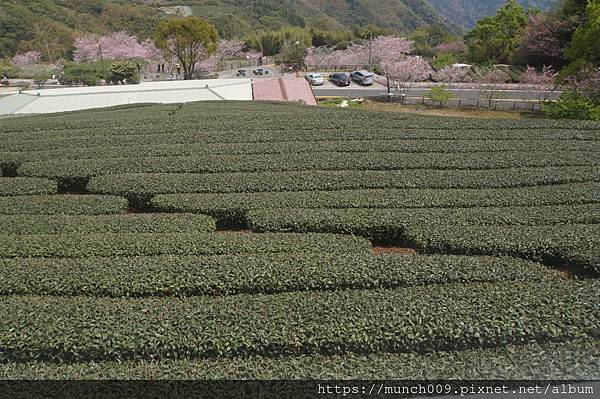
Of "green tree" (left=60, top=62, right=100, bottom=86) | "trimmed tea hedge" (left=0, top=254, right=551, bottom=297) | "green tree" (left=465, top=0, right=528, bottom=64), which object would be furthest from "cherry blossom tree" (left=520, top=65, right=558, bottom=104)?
"green tree" (left=60, top=62, right=100, bottom=86)

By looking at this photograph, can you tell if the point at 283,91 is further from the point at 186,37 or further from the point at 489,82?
the point at 186,37

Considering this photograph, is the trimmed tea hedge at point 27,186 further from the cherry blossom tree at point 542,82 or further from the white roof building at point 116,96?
the cherry blossom tree at point 542,82

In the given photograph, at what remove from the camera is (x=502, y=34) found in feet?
157

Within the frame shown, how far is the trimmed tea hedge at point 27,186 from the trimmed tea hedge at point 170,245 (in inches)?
141

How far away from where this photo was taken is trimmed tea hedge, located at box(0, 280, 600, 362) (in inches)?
244

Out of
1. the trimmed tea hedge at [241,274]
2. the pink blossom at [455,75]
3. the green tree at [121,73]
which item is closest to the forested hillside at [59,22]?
the green tree at [121,73]

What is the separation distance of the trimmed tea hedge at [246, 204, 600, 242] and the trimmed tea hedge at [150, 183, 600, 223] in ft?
1.67

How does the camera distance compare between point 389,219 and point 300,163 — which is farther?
point 300,163

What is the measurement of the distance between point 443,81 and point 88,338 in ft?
134

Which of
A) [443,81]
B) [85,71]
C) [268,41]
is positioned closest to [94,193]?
[443,81]

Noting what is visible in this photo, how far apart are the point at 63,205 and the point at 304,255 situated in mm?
7888

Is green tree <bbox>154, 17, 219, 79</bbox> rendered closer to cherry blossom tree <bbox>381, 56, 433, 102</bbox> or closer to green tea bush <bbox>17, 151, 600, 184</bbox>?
cherry blossom tree <bbox>381, 56, 433, 102</bbox>

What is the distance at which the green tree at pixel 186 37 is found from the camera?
43312 millimetres

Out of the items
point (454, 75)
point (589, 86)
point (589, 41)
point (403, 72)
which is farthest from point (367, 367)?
point (454, 75)
